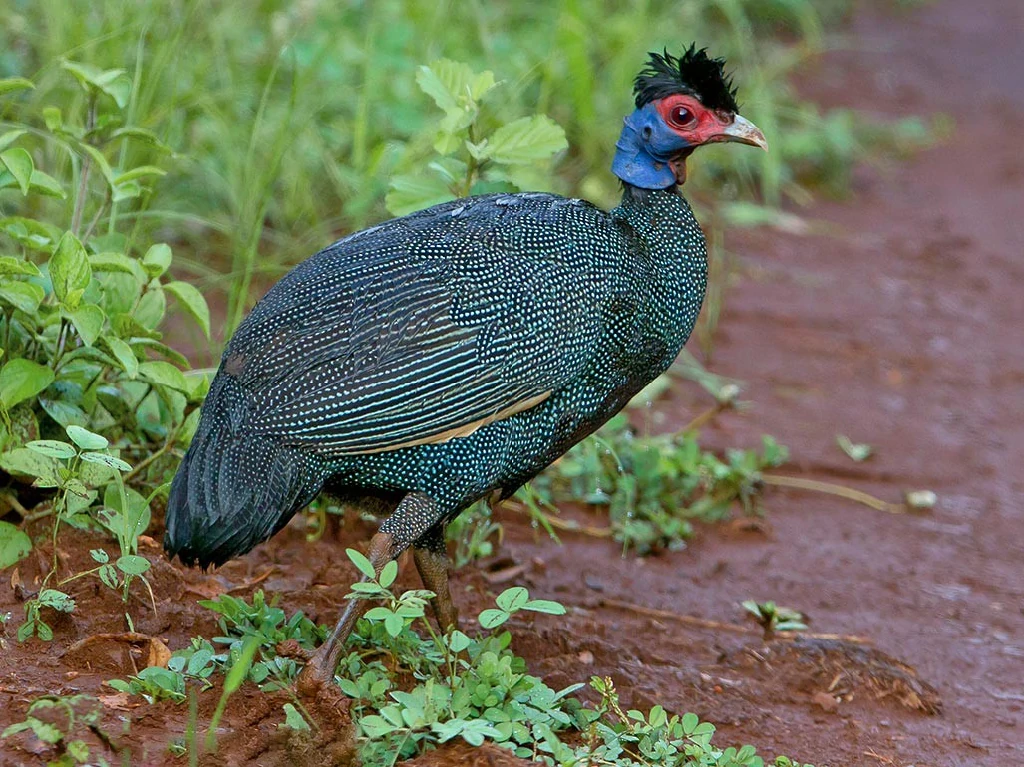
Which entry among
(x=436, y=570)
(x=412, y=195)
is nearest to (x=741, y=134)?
(x=412, y=195)

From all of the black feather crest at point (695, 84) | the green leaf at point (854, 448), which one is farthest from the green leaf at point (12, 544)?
the green leaf at point (854, 448)

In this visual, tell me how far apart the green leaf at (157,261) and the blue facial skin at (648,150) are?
1.07 metres

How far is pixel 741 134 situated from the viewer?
322 cm

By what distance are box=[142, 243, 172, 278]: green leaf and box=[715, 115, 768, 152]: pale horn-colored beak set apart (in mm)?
1316

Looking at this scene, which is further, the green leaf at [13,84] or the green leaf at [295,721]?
the green leaf at [13,84]

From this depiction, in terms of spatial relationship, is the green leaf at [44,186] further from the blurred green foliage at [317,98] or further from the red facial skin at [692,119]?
the red facial skin at [692,119]

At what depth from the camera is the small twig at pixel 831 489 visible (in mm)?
4684

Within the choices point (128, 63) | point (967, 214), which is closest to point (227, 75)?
point (128, 63)

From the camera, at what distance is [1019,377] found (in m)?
5.85

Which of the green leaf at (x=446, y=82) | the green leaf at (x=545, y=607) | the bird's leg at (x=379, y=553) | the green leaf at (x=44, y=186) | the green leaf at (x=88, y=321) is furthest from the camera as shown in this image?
the green leaf at (x=446, y=82)

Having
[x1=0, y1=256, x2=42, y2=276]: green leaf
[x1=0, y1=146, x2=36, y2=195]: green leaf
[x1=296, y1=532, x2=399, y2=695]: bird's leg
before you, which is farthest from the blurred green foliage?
[x1=296, y1=532, x2=399, y2=695]: bird's leg

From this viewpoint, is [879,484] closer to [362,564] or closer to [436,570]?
[436,570]

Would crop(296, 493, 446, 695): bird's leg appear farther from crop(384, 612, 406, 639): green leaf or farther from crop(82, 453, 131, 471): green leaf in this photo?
crop(82, 453, 131, 471): green leaf

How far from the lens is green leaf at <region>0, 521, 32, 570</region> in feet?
10.0
